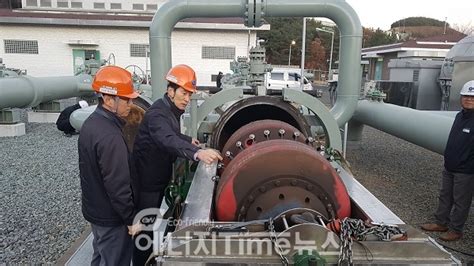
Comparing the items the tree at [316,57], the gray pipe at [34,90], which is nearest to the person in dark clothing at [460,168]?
the gray pipe at [34,90]

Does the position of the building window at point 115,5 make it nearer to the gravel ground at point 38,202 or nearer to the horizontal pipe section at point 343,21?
the gravel ground at point 38,202

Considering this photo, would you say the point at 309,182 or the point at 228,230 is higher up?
the point at 309,182

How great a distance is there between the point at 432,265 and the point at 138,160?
179 centimetres

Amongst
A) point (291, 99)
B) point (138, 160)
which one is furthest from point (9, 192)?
point (291, 99)

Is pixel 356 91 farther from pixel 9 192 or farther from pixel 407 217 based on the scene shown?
pixel 9 192

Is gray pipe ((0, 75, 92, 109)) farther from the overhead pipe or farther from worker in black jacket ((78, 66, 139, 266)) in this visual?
worker in black jacket ((78, 66, 139, 266))

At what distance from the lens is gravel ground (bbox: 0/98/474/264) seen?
12.0ft

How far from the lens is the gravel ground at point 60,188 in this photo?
3672 millimetres

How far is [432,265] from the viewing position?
1561 millimetres

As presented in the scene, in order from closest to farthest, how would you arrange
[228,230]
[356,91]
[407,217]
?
[228,230] → [356,91] → [407,217]

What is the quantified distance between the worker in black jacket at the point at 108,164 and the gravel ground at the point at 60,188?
4.48 ft

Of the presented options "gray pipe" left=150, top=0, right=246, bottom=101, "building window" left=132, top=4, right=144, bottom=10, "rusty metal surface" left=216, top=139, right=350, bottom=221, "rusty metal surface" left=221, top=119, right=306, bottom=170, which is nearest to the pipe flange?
"rusty metal surface" left=216, top=139, right=350, bottom=221

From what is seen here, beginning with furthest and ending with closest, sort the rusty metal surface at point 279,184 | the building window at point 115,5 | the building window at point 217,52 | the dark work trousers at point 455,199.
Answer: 1. the building window at point 115,5
2. the building window at point 217,52
3. the dark work trousers at point 455,199
4. the rusty metal surface at point 279,184

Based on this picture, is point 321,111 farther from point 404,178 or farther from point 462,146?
point 404,178
